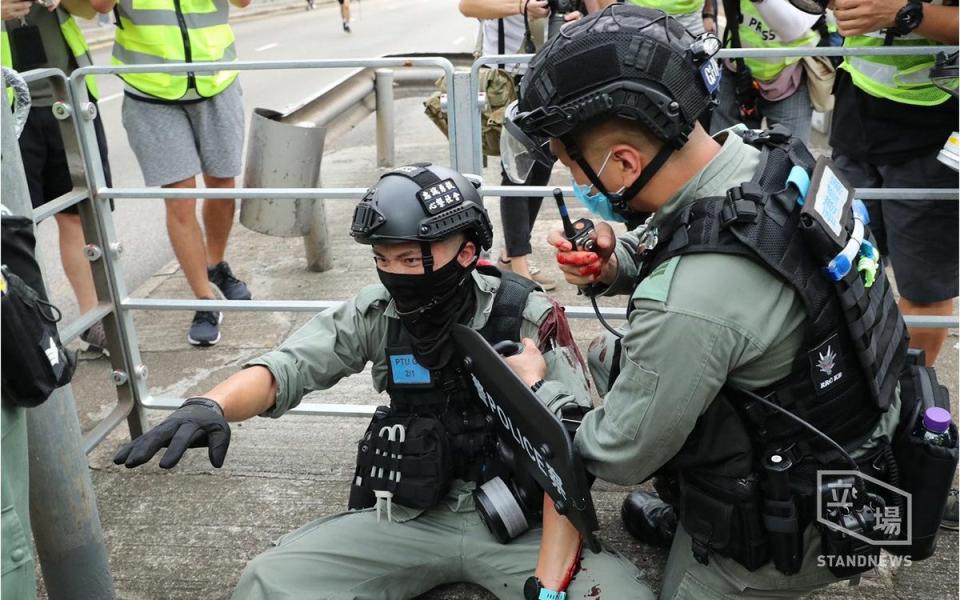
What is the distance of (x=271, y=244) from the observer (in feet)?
20.2

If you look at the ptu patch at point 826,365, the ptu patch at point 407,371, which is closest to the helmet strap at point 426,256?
the ptu patch at point 407,371

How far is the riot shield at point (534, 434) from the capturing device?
2.06 metres

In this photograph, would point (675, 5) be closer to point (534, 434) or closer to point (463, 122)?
point (463, 122)

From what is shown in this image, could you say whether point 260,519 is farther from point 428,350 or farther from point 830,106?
point 830,106

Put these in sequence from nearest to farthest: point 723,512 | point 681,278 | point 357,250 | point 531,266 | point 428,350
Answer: point 681,278 → point 723,512 → point 428,350 → point 531,266 → point 357,250

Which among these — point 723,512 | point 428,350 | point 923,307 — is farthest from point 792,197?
point 923,307

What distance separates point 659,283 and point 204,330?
3.08 metres

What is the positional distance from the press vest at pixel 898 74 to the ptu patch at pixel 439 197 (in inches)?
59.0

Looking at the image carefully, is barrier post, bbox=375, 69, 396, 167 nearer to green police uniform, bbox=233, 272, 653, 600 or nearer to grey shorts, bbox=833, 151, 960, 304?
grey shorts, bbox=833, 151, 960, 304

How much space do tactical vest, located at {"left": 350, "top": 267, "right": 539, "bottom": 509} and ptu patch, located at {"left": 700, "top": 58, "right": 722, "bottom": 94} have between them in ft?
2.85

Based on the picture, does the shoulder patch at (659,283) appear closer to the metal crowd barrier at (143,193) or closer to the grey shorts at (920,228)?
the metal crowd barrier at (143,193)

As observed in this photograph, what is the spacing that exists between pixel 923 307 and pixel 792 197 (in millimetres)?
1521

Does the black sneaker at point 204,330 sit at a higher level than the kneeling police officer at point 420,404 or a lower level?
lower

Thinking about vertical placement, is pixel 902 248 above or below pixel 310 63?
below
